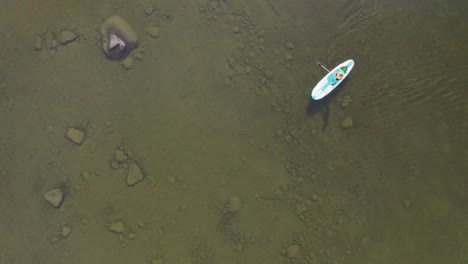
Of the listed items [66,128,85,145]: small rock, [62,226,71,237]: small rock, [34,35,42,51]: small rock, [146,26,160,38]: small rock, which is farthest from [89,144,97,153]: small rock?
[146,26,160,38]: small rock

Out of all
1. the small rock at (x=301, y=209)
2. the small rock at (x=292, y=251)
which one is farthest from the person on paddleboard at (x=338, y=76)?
the small rock at (x=292, y=251)

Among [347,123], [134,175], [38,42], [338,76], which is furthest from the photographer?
[38,42]

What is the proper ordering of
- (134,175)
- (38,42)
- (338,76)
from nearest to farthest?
(338,76)
(134,175)
(38,42)

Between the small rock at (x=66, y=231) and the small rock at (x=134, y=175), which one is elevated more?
the small rock at (x=134, y=175)

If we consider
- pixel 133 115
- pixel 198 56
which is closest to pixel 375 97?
pixel 198 56

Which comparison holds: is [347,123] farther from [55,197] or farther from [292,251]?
[55,197]

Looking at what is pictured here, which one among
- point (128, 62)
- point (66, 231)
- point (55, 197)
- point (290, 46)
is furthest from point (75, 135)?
point (290, 46)

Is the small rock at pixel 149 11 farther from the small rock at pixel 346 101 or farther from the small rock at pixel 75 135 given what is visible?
the small rock at pixel 346 101
